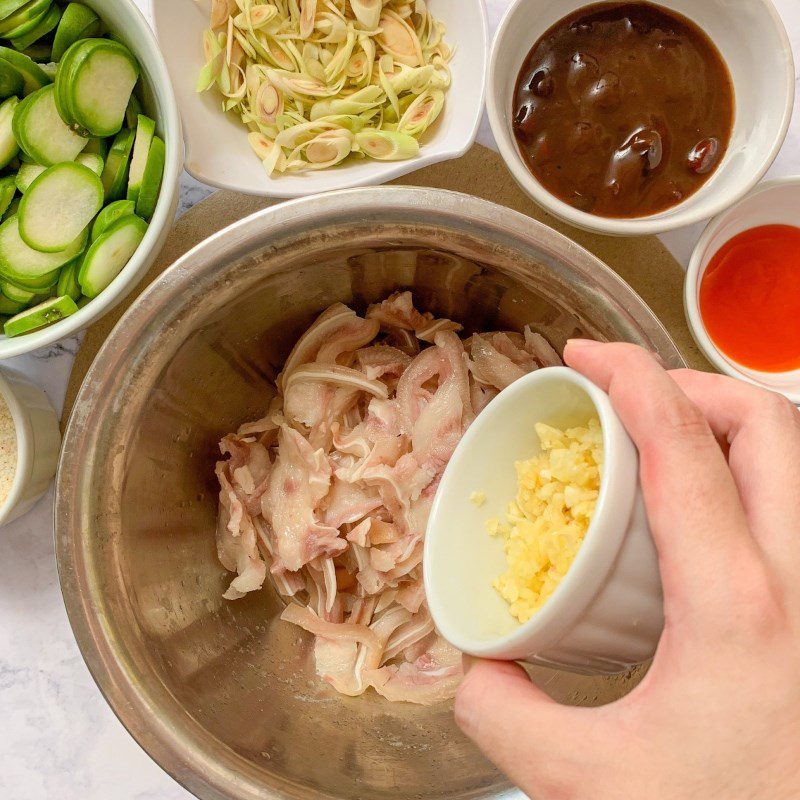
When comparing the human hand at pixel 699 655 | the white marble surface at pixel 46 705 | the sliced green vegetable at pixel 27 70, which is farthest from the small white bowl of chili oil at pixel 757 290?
the white marble surface at pixel 46 705

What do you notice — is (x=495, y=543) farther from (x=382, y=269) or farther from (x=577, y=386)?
(x=382, y=269)

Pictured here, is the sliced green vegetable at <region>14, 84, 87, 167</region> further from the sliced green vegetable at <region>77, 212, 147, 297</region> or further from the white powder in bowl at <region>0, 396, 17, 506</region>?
the white powder in bowl at <region>0, 396, 17, 506</region>

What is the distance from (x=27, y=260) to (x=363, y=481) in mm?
543

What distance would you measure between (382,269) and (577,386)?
1.40 feet

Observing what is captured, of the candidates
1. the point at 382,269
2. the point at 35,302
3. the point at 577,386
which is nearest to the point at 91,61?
the point at 35,302

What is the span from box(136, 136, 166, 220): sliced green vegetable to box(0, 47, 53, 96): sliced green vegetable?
0.64 ft

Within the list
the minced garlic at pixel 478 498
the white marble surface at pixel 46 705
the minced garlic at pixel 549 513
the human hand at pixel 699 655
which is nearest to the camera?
the human hand at pixel 699 655

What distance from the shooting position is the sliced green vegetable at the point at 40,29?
1018 mm

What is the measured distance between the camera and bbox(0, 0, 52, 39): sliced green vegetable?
3.29 ft

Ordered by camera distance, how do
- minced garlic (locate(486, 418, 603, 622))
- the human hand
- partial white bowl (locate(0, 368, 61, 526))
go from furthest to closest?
partial white bowl (locate(0, 368, 61, 526)), minced garlic (locate(486, 418, 603, 622)), the human hand

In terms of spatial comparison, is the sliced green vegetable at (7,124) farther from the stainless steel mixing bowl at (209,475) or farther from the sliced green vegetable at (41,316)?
the stainless steel mixing bowl at (209,475)

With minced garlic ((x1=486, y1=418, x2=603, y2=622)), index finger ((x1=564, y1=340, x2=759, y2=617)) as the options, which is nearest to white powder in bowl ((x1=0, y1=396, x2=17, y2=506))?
minced garlic ((x1=486, y1=418, x2=603, y2=622))

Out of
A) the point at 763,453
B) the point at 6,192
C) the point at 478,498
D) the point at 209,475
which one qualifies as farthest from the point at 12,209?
the point at 763,453

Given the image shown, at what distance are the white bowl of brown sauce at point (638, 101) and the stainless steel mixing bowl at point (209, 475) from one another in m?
0.19
